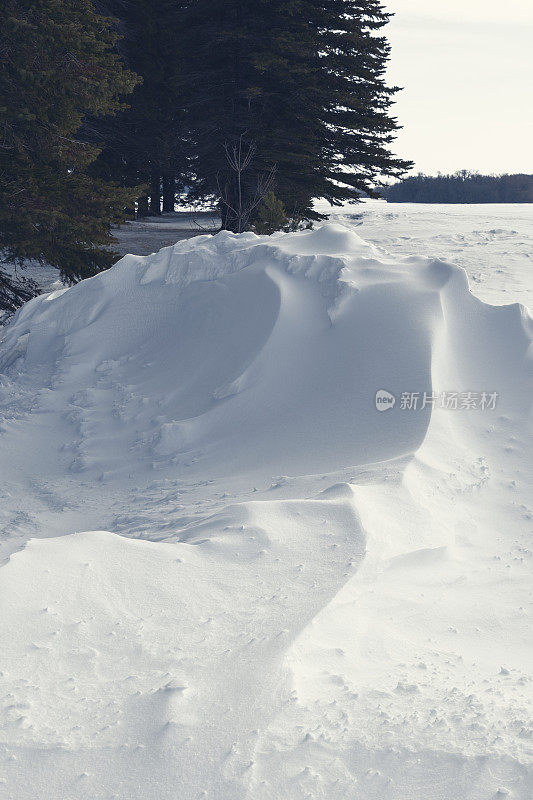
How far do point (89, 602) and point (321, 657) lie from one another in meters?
1.10

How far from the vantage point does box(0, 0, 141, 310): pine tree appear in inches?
349

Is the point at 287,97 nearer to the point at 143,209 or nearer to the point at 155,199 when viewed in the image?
the point at 143,209

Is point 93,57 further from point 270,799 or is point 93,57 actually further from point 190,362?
point 270,799

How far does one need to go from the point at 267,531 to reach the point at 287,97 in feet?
46.9

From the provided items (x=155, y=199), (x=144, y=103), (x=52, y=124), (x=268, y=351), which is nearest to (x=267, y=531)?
(x=268, y=351)

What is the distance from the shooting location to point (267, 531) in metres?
3.81

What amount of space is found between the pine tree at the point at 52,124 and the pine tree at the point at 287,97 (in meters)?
6.22

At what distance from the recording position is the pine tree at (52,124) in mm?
8859

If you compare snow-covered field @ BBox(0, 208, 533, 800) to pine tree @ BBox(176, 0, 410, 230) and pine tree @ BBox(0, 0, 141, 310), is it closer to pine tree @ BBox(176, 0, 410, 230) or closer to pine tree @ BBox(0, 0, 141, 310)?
pine tree @ BBox(0, 0, 141, 310)

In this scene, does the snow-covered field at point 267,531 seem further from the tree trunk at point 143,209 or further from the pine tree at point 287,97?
the tree trunk at point 143,209

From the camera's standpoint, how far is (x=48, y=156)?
951 cm

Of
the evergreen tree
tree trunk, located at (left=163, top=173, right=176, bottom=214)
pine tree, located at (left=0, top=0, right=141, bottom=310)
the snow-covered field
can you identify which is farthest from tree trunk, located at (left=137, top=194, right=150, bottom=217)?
the snow-covered field

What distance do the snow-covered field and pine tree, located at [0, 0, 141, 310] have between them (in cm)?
154

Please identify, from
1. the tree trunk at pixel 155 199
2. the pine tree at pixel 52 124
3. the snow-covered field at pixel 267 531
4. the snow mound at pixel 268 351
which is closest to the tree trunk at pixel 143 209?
the tree trunk at pixel 155 199
